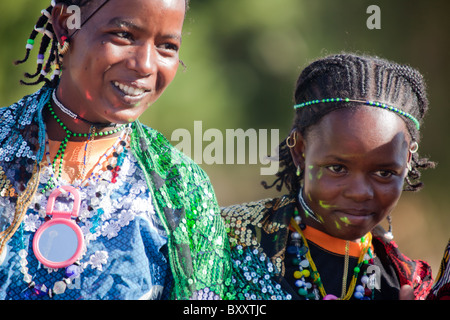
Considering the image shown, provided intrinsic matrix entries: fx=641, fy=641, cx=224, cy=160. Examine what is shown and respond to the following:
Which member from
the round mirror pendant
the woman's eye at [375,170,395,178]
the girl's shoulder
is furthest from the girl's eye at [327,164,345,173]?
the round mirror pendant

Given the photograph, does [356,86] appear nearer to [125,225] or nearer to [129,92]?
[129,92]

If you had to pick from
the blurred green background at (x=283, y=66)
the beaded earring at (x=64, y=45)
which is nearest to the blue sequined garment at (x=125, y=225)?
the beaded earring at (x=64, y=45)

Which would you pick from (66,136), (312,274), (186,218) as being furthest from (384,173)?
(66,136)

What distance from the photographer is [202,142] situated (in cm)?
586

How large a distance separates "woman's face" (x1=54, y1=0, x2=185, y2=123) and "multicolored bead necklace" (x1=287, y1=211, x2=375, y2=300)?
926 mm

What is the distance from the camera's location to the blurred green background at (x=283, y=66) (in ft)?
20.4

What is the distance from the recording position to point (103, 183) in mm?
2518

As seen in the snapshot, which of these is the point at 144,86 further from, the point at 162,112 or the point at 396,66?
the point at 162,112

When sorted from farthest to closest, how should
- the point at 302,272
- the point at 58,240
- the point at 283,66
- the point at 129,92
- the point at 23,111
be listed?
the point at 283,66, the point at 302,272, the point at 23,111, the point at 129,92, the point at 58,240

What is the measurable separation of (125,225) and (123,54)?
25.5 inches

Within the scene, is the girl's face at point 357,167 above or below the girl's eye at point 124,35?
below

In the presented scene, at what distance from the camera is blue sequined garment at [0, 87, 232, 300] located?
2322 millimetres

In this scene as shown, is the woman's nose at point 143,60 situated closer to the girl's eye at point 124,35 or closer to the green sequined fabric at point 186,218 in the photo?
the girl's eye at point 124,35
